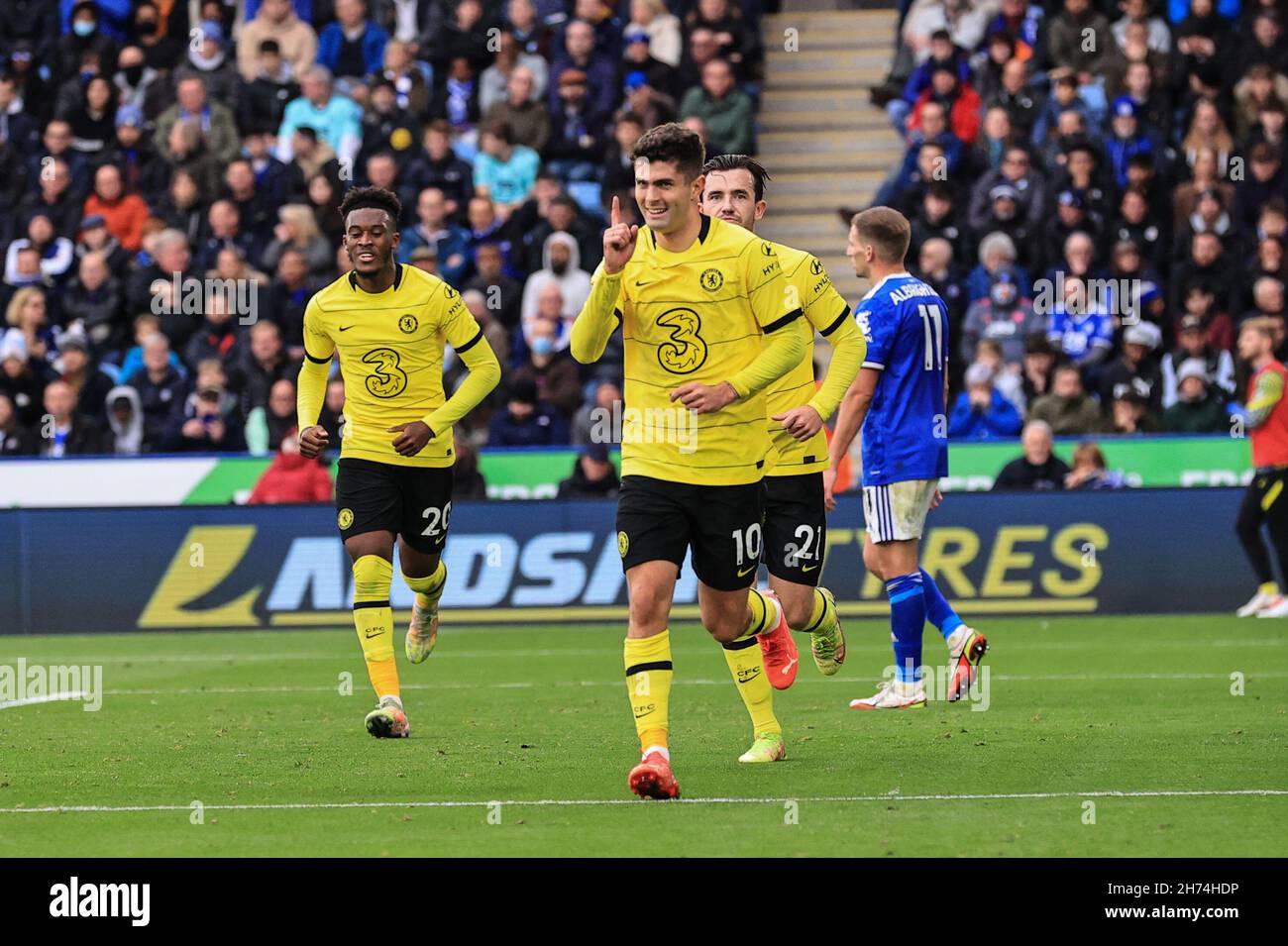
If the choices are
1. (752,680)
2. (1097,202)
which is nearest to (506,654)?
(752,680)

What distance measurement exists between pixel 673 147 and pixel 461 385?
3.30m

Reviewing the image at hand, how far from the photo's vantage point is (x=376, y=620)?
1052 centimetres

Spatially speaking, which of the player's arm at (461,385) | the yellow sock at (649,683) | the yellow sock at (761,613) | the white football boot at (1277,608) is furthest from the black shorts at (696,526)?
the white football boot at (1277,608)

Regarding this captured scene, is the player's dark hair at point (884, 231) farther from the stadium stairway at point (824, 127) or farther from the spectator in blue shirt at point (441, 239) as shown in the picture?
the stadium stairway at point (824, 127)

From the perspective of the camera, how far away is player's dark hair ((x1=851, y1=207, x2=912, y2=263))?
1085 centimetres

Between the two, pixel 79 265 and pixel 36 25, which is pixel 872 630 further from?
pixel 36 25

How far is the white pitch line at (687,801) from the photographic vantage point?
7703 millimetres

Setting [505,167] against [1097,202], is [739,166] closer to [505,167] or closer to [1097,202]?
[1097,202]

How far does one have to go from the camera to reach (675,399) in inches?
307

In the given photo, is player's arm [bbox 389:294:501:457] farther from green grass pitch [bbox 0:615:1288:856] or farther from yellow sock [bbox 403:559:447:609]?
green grass pitch [bbox 0:615:1288:856]

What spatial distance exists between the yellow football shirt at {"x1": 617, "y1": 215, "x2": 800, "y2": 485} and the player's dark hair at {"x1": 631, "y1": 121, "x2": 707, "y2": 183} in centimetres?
37

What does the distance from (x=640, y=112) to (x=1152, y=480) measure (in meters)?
6.68

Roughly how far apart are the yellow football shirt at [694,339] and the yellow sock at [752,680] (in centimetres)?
109

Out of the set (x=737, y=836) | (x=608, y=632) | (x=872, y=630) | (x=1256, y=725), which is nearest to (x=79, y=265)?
(x=608, y=632)
